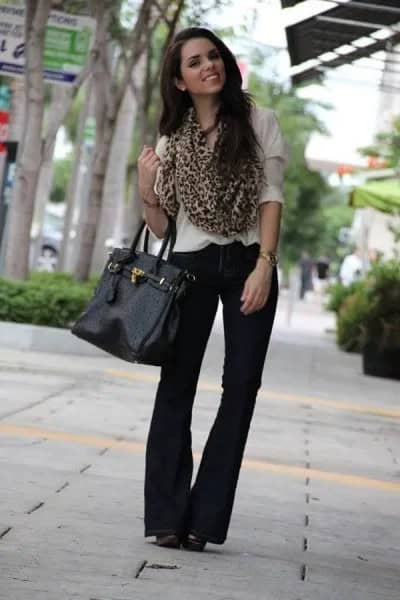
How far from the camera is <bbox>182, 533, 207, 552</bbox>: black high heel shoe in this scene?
5.62 metres

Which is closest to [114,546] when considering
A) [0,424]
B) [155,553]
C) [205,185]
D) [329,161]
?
[155,553]

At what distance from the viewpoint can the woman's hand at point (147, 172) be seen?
5.52m

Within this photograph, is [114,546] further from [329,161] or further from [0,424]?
[329,161]

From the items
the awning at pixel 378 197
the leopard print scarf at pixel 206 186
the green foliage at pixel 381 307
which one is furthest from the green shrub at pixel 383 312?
the leopard print scarf at pixel 206 186

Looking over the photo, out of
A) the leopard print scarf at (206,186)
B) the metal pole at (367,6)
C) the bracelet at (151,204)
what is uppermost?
the metal pole at (367,6)

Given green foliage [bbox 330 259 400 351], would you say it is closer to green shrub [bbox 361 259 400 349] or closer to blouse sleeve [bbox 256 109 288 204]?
green shrub [bbox 361 259 400 349]

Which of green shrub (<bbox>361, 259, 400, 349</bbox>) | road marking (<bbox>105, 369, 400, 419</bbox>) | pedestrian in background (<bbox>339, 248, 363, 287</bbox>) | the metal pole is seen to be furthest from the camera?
pedestrian in background (<bbox>339, 248, 363, 287</bbox>)

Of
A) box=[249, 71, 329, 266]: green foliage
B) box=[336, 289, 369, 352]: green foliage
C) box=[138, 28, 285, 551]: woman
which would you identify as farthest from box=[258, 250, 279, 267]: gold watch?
box=[249, 71, 329, 266]: green foliage

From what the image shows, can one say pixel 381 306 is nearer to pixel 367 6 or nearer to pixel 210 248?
pixel 367 6

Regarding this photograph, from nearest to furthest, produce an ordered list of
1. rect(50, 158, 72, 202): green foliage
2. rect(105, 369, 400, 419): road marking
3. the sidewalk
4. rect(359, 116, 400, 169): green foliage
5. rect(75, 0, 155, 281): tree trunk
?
1. the sidewalk
2. rect(105, 369, 400, 419): road marking
3. rect(75, 0, 155, 281): tree trunk
4. rect(359, 116, 400, 169): green foliage
5. rect(50, 158, 72, 202): green foliage

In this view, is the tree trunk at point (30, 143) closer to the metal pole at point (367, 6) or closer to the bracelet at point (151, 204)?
the metal pole at point (367, 6)

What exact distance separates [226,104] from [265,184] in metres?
0.32

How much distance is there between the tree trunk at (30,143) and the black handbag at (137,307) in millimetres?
10119

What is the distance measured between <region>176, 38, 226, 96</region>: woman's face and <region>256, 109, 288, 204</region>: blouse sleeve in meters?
0.22
